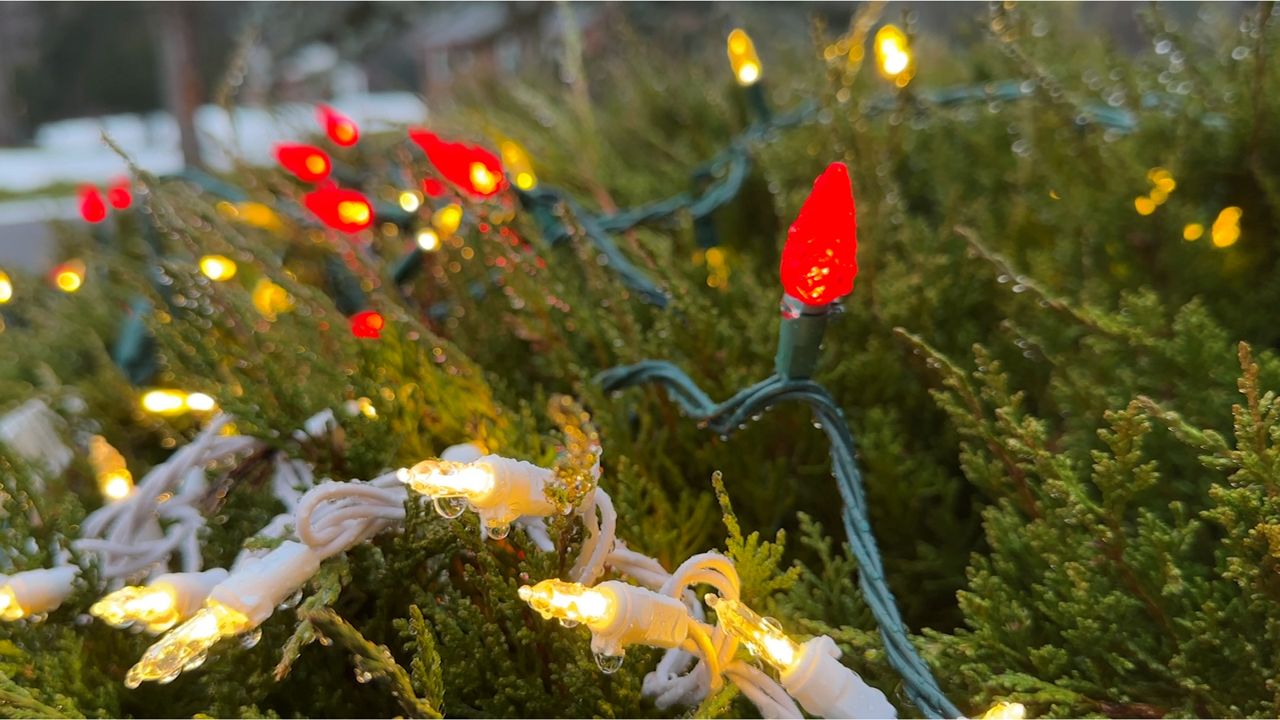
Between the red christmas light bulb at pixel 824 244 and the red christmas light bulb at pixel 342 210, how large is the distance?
38cm

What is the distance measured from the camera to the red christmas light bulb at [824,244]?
33cm

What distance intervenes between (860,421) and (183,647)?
373 millimetres

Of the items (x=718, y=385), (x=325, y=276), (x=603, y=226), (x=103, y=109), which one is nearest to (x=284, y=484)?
(x=718, y=385)

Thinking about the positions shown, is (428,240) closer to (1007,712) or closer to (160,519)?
(160,519)

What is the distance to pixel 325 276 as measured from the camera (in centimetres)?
89

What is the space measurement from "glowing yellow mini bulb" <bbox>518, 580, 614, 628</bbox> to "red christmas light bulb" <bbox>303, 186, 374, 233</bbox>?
41 centimetres

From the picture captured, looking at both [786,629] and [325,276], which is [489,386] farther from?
[325,276]

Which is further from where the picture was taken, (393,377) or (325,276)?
(325,276)

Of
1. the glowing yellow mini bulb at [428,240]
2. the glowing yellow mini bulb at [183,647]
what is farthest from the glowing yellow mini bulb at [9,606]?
the glowing yellow mini bulb at [428,240]

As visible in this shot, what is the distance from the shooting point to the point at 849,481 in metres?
0.37

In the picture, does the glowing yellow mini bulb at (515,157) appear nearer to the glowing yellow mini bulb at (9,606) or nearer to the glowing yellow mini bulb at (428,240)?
the glowing yellow mini bulb at (428,240)

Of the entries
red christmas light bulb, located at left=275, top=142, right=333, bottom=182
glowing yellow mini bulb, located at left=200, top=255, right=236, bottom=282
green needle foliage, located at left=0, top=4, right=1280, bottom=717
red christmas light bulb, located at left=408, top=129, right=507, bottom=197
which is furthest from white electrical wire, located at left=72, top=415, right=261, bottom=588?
red christmas light bulb, located at left=275, top=142, right=333, bottom=182

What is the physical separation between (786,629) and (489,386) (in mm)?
227

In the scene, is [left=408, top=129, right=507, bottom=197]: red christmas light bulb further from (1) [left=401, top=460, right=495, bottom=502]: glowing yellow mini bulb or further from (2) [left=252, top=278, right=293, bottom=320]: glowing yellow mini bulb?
(1) [left=401, top=460, right=495, bottom=502]: glowing yellow mini bulb
